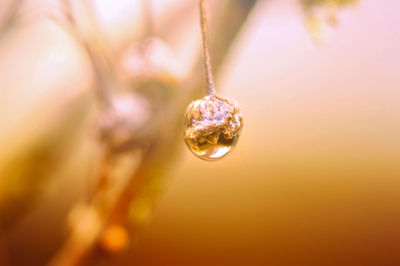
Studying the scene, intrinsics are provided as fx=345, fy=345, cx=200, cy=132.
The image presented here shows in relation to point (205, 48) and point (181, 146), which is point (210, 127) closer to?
point (205, 48)

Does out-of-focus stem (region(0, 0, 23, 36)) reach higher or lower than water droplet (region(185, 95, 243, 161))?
higher

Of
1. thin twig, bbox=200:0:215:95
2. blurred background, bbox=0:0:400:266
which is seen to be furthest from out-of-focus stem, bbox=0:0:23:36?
thin twig, bbox=200:0:215:95

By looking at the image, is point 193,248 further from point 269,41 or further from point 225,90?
point 269,41

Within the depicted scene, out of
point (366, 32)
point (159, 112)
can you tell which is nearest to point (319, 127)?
point (366, 32)

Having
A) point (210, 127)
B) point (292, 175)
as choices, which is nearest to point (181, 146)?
point (210, 127)

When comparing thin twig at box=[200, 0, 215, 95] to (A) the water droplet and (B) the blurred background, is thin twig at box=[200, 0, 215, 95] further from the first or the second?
(B) the blurred background

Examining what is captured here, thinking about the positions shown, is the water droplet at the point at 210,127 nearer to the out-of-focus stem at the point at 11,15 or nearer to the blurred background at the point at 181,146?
the blurred background at the point at 181,146
